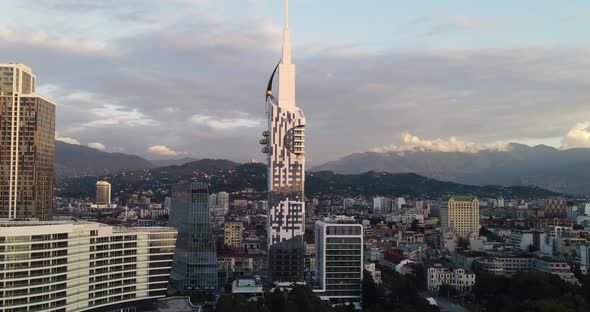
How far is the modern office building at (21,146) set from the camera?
76.7 meters

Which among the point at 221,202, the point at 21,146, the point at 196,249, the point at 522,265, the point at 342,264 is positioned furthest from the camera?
the point at 221,202

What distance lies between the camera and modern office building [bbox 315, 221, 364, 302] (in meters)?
64.9

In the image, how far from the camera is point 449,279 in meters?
77.8

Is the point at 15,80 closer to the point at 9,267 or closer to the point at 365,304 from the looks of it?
the point at 9,267

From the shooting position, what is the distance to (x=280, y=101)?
257ft

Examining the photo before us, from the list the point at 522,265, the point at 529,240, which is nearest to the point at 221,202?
the point at 529,240

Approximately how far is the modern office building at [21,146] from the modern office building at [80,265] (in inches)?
1176

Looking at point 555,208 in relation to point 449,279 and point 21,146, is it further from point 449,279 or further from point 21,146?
point 21,146

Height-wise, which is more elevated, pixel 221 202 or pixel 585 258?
pixel 221 202

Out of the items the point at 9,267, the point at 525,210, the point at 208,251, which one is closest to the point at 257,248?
the point at 208,251

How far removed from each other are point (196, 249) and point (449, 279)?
1266 inches

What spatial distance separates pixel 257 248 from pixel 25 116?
45324 mm

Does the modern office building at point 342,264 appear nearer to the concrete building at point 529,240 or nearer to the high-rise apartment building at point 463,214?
the concrete building at point 529,240

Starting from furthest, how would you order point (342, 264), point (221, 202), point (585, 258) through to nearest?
1. point (221, 202)
2. point (585, 258)
3. point (342, 264)
